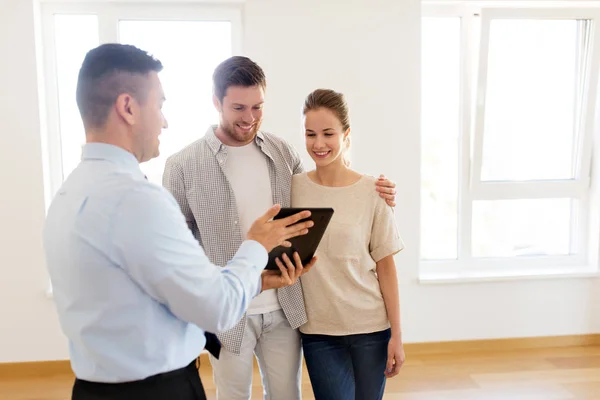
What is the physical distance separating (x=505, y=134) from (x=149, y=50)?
2385 mm

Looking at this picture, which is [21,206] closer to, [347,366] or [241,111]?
[241,111]

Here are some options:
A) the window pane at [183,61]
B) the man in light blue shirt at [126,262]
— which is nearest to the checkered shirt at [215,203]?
the man in light blue shirt at [126,262]

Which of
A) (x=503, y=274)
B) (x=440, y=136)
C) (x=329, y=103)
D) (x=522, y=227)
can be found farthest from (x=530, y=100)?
(x=329, y=103)

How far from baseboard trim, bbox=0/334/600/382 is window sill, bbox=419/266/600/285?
415mm

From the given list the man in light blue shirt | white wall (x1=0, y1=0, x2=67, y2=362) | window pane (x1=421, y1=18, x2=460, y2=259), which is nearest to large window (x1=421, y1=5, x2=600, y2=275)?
window pane (x1=421, y1=18, x2=460, y2=259)

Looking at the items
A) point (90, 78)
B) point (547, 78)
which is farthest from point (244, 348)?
point (547, 78)

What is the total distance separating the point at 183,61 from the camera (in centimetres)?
322

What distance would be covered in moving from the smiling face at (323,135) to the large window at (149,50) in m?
1.67

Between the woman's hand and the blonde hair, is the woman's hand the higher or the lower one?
the lower one

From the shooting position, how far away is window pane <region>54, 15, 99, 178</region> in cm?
319

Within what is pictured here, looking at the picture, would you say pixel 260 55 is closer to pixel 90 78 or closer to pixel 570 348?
pixel 90 78

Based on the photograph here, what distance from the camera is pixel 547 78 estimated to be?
3.47 m

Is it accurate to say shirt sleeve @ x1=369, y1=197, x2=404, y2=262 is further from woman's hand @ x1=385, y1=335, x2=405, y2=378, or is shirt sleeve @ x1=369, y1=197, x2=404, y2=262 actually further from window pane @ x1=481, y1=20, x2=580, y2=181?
window pane @ x1=481, y1=20, x2=580, y2=181

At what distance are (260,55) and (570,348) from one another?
280cm
